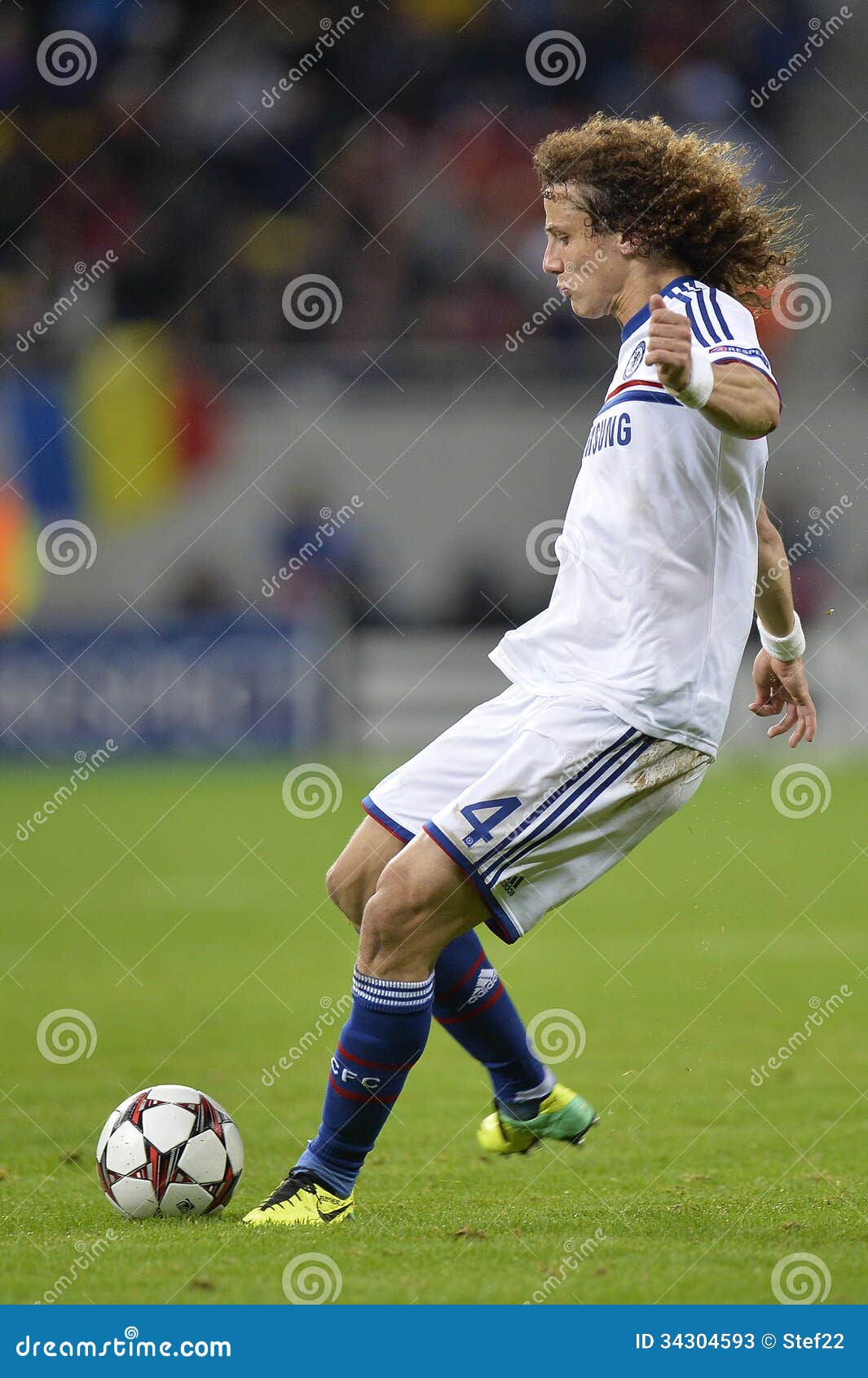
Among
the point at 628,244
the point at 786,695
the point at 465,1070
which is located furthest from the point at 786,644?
the point at 465,1070

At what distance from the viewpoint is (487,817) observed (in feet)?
12.8

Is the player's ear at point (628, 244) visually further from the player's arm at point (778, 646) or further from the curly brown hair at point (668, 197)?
the player's arm at point (778, 646)

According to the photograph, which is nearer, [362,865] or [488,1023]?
[362,865]

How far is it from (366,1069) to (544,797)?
0.82 metres

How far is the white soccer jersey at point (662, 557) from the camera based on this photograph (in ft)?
12.9

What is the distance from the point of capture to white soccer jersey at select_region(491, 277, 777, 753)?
3945mm

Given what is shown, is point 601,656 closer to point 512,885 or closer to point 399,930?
point 512,885

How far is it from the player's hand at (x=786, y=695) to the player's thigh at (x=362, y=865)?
1.13 m

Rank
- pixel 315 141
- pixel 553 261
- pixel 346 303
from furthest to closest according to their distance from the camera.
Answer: pixel 315 141, pixel 346 303, pixel 553 261

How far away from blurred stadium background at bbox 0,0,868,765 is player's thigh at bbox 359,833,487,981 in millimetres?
14584

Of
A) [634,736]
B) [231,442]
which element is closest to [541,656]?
[634,736]

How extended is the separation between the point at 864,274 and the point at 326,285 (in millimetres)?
7042

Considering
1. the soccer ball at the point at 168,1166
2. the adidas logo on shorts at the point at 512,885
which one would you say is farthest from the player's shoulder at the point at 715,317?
the soccer ball at the point at 168,1166

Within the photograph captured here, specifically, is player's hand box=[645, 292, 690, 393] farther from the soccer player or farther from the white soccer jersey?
the white soccer jersey
